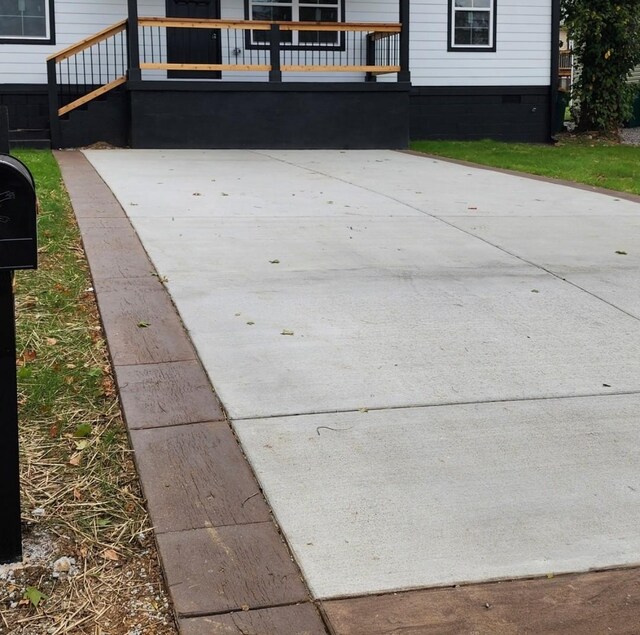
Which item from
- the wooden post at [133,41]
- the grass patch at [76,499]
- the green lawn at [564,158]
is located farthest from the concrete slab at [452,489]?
the wooden post at [133,41]

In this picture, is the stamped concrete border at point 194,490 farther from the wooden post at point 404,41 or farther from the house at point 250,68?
the wooden post at point 404,41

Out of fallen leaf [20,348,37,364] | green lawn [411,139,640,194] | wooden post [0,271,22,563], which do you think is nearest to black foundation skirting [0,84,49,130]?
green lawn [411,139,640,194]

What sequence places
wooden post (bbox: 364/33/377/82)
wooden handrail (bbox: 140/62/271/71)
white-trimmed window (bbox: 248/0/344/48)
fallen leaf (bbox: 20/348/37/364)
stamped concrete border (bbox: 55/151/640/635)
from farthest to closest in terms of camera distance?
wooden post (bbox: 364/33/377/82)
white-trimmed window (bbox: 248/0/344/48)
wooden handrail (bbox: 140/62/271/71)
fallen leaf (bbox: 20/348/37/364)
stamped concrete border (bbox: 55/151/640/635)

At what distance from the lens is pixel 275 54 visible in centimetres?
1733

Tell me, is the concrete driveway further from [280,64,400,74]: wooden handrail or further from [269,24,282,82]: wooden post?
[269,24,282,82]: wooden post

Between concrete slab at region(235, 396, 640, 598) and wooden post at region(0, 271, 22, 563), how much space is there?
2.74ft

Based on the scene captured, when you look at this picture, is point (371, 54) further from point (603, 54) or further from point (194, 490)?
point (194, 490)

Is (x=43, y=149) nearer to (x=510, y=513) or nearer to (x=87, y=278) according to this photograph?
(x=87, y=278)

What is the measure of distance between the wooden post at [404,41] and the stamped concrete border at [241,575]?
14.4 meters

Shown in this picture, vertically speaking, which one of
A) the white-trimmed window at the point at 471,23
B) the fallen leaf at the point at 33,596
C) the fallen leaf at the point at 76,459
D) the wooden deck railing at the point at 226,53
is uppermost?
the white-trimmed window at the point at 471,23

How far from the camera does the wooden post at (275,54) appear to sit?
56.2 feet

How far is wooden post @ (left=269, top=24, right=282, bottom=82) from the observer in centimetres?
1714

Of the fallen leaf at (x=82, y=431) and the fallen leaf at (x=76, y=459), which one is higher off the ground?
the fallen leaf at (x=82, y=431)

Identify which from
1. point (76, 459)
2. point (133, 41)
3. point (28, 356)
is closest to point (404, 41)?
point (133, 41)
